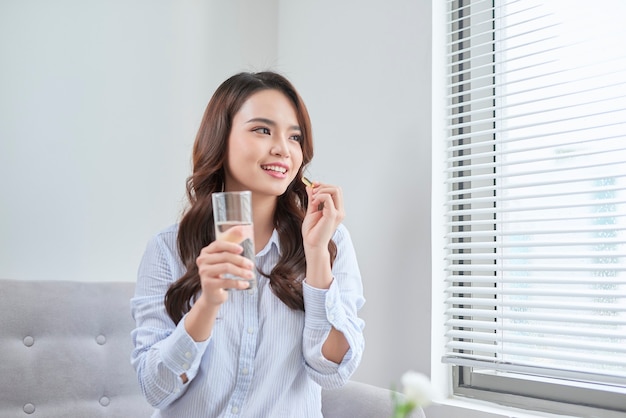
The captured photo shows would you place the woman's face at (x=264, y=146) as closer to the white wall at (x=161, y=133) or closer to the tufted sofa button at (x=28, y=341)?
the white wall at (x=161, y=133)

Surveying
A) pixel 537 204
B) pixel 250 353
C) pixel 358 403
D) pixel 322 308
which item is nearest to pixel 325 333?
pixel 322 308

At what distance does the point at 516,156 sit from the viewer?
1851 mm

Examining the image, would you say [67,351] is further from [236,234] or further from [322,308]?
[236,234]

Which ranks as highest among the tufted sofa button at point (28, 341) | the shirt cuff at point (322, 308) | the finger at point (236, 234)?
the finger at point (236, 234)

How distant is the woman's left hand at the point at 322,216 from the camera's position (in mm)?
1427

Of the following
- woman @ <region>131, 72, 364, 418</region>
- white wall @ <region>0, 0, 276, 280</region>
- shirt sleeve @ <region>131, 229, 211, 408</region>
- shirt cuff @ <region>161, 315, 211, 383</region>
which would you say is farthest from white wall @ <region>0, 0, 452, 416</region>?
shirt cuff @ <region>161, 315, 211, 383</region>

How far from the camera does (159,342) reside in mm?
1407

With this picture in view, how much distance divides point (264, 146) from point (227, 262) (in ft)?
1.81

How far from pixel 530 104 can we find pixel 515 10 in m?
0.31

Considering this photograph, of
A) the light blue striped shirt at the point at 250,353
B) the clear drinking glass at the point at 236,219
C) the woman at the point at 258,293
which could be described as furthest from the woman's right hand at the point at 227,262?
the light blue striped shirt at the point at 250,353

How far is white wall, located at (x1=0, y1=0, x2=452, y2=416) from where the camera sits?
194cm

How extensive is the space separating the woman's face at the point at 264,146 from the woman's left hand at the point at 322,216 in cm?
12

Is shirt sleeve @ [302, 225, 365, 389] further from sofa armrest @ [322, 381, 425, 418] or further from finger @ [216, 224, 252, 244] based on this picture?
finger @ [216, 224, 252, 244]

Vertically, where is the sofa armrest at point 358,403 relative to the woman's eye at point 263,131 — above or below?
below
